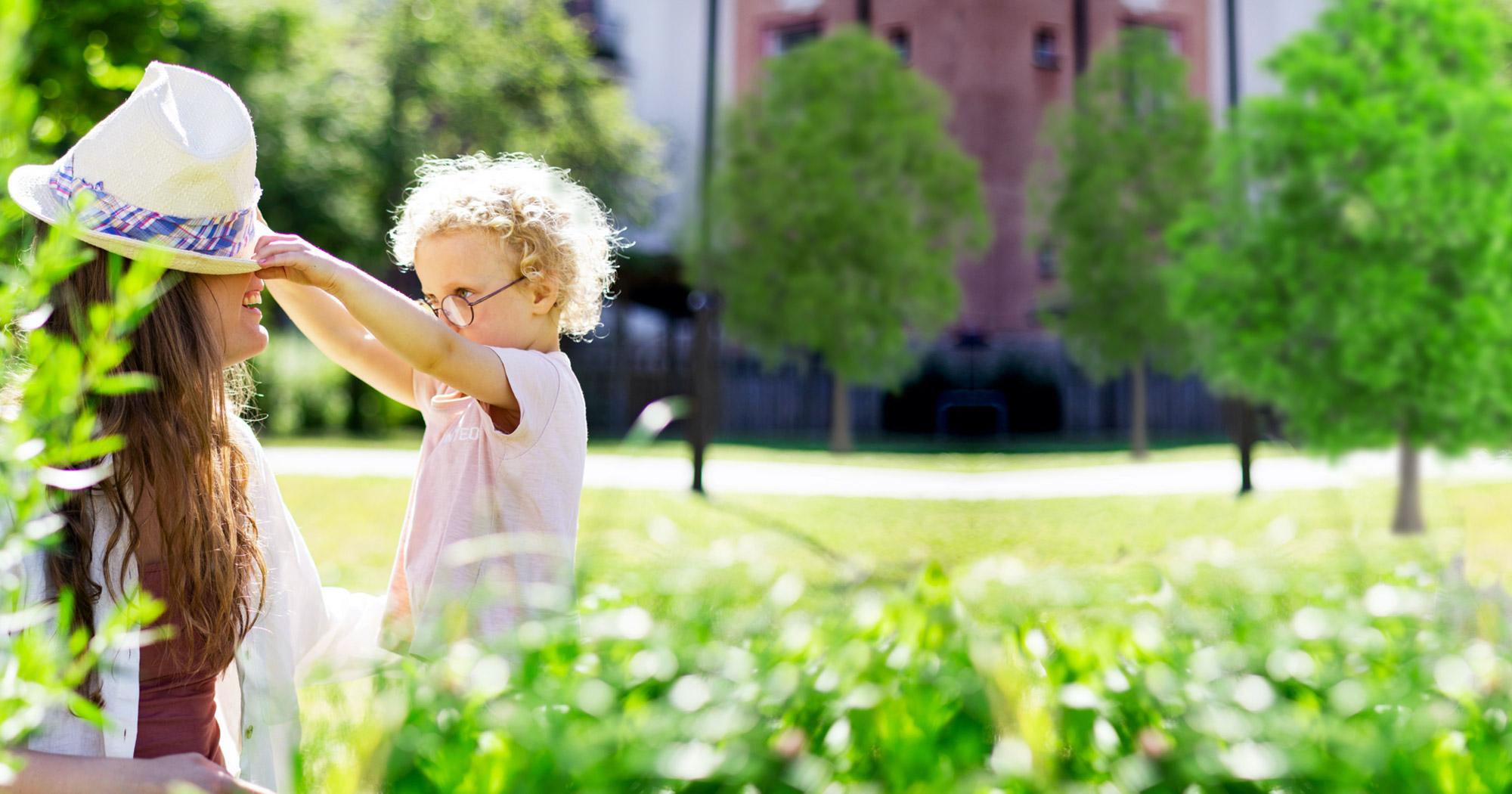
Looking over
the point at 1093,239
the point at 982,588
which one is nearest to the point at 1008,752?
the point at 982,588

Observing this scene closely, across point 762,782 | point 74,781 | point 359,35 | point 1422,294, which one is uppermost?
point 359,35

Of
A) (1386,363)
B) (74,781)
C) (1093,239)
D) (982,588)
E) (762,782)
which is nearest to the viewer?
(762,782)

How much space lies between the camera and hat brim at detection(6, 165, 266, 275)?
4.77ft

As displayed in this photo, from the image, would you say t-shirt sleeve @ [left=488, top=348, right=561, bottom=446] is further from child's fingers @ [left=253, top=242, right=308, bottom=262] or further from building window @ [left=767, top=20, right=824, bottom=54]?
building window @ [left=767, top=20, right=824, bottom=54]

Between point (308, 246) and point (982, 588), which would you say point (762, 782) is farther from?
point (308, 246)

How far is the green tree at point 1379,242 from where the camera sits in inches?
349

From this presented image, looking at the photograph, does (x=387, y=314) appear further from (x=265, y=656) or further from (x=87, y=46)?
(x=87, y=46)

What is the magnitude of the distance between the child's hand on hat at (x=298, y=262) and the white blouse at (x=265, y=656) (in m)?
0.25

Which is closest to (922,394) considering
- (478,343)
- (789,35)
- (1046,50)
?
(1046,50)

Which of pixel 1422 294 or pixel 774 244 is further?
pixel 774 244

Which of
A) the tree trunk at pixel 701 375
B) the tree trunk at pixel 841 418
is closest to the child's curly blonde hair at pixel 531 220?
the tree trunk at pixel 701 375

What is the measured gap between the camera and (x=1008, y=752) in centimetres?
85

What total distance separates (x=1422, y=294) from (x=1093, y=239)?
774cm

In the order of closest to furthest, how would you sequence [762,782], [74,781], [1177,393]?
[762,782], [74,781], [1177,393]
